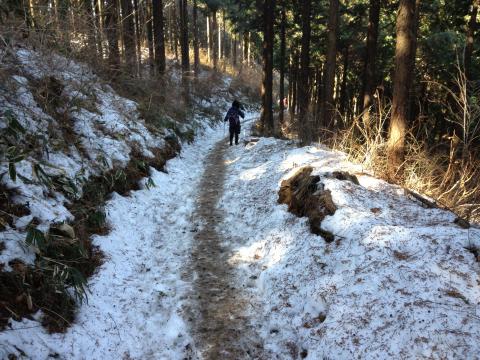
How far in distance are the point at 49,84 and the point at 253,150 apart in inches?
296

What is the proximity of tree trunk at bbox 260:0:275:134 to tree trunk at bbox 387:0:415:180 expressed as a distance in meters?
10.3

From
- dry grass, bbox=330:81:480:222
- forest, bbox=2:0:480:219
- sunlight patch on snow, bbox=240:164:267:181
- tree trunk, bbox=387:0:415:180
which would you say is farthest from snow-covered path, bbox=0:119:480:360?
sunlight patch on snow, bbox=240:164:267:181

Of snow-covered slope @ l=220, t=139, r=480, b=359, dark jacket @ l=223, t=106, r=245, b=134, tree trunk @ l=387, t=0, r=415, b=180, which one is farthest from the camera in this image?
dark jacket @ l=223, t=106, r=245, b=134

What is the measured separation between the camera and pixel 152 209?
305 inches

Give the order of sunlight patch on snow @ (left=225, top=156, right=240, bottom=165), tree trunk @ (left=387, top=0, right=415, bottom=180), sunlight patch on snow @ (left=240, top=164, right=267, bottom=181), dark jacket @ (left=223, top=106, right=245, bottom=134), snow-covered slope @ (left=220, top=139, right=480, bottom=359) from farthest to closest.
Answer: dark jacket @ (left=223, top=106, right=245, bottom=134) < sunlight patch on snow @ (left=225, top=156, right=240, bottom=165) < sunlight patch on snow @ (left=240, top=164, right=267, bottom=181) < tree trunk @ (left=387, top=0, right=415, bottom=180) < snow-covered slope @ (left=220, top=139, right=480, bottom=359)

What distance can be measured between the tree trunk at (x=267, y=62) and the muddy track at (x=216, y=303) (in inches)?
436

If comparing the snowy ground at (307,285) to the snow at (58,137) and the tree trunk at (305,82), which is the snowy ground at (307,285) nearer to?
the snow at (58,137)

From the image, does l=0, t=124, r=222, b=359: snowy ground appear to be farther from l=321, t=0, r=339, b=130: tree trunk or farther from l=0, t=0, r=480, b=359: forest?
l=321, t=0, r=339, b=130: tree trunk

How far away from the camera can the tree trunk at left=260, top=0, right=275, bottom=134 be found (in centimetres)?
1669

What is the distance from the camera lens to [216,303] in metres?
4.96

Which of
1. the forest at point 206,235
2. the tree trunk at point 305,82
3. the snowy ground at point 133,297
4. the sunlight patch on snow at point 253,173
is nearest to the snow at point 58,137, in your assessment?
the forest at point 206,235

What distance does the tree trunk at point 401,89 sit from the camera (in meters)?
7.19

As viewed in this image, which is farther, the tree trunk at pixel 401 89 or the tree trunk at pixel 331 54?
the tree trunk at pixel 331 54

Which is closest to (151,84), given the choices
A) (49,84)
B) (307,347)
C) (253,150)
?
(253,150)
